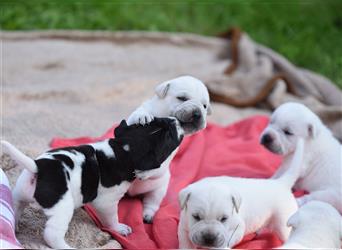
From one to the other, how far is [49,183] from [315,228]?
140 cm

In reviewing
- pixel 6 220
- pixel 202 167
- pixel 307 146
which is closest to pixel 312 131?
pixel 307 146

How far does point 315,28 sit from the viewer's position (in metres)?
9.00

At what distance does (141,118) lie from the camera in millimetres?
3527

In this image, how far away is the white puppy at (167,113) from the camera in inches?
141

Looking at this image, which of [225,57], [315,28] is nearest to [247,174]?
[225,57]

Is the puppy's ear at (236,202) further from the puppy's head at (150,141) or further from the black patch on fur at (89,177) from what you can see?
the black patch on fur at (89,177)

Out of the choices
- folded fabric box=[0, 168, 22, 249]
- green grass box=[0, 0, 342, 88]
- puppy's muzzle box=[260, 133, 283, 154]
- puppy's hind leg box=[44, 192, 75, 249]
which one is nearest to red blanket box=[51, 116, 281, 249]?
puppy's muzzle box=[260, 133, 283, 154]

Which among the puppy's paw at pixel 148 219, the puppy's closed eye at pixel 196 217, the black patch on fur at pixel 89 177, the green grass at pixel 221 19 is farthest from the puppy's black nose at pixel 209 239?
the green grass at pixel 221 19

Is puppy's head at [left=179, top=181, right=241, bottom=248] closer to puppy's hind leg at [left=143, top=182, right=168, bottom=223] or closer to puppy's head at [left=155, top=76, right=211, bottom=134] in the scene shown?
puppy's head at [left=155, top=76, right=211, bottom=134]

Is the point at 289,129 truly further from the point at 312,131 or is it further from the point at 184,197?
the point at 184,197

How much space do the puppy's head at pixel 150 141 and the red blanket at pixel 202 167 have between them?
44 centimetres

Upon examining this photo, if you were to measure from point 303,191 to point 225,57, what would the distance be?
10.6 ft

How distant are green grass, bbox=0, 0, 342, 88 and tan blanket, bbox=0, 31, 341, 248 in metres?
0.89

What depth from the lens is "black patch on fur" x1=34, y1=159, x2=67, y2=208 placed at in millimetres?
2939
